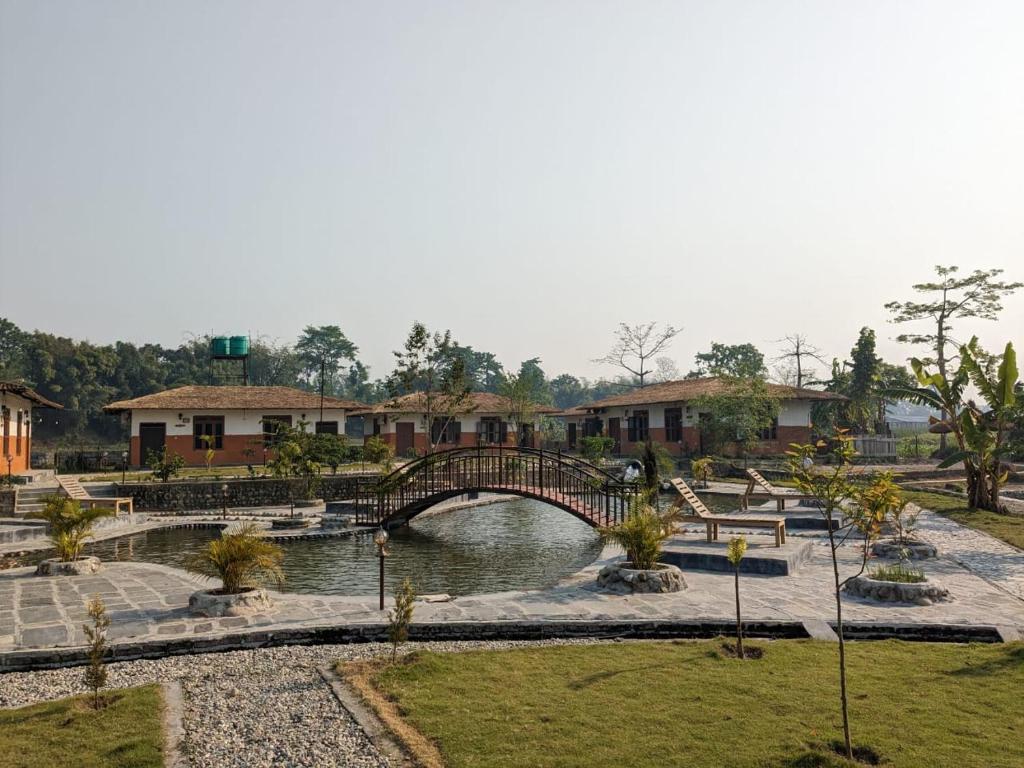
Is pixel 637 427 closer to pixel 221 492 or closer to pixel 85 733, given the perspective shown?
pixel 221 492

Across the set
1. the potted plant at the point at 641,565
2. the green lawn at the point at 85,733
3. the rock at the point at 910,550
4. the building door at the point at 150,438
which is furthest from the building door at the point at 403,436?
the green lawn at the point at 85,733

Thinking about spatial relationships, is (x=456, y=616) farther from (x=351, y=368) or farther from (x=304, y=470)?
(x=351, y=368)

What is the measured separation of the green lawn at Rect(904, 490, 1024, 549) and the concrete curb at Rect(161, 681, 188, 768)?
43.9 feet

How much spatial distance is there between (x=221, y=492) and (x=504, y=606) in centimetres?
1724

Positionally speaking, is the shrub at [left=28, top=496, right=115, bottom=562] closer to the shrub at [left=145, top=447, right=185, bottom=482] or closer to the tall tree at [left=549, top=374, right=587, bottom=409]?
the shrub at [left=145, top=447, right=185, bottom=482]

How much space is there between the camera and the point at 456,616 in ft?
27.8

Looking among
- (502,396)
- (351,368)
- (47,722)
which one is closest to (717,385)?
(502,396)

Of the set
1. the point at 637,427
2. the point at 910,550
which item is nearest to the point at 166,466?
the point at 910,550

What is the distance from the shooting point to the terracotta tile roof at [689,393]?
117 feet

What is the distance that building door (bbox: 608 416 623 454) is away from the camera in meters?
40.8

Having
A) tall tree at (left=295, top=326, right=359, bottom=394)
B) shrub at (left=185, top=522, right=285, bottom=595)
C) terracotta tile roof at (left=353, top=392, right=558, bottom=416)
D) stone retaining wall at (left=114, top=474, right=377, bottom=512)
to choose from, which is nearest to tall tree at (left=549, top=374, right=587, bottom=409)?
tall tree at (left=295, top=326, right=359, bottom=394)

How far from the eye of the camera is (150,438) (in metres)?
32.0

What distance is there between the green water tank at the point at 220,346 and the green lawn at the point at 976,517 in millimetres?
33474

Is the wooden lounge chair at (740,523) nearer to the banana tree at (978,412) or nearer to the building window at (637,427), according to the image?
the banana tree at (978,412)
